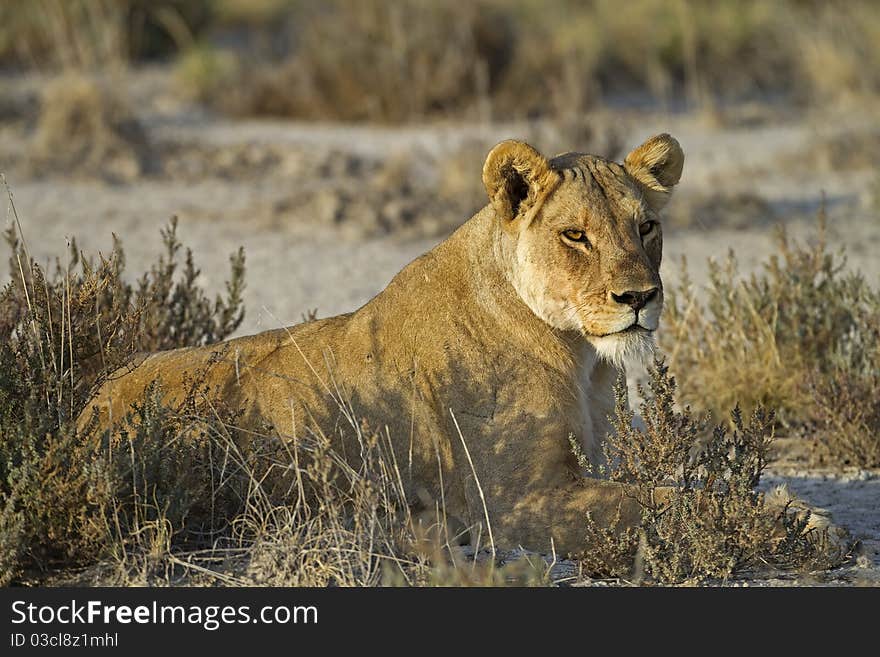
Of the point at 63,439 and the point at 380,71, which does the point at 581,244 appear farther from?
the point at 380,71

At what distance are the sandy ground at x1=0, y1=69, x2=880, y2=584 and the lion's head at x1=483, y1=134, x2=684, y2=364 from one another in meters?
3.77

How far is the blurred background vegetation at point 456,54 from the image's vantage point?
50.5ft

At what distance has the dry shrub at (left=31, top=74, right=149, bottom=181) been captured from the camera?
43.3 feet

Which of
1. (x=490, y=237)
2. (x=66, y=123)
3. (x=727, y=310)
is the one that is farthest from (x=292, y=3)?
(x=490, y=237)

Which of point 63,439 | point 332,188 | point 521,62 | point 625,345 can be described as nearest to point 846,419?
point 625,345

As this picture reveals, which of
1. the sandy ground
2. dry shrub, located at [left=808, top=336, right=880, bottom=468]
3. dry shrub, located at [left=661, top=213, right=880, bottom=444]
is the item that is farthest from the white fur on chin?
the sandy ground

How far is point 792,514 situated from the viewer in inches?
182

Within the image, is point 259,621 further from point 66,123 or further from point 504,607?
point 66,123

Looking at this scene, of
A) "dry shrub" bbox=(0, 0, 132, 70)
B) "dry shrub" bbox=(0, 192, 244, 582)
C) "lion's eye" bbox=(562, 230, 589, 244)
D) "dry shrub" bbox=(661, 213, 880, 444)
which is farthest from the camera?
"dry shrub" bbox=(0, 0, 132, 70)

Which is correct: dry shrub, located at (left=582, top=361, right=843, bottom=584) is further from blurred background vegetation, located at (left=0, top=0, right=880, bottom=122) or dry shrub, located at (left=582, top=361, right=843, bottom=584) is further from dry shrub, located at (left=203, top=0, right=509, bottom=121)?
dry shrub, located at (left=203, top=0, right=509, bottom=121)

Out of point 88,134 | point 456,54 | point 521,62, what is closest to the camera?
point 88,134

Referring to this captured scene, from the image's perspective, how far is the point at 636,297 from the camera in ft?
14.7

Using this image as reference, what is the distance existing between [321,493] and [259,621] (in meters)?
0.87

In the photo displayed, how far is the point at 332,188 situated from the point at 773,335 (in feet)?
19.6
